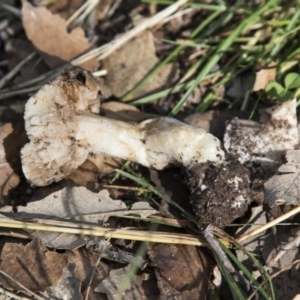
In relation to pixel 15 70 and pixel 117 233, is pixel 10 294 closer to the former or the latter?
pixel 117 233

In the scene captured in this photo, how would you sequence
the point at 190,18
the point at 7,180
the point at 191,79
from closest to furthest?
the point at 7,180 → the point at 191,79 → the point at 190,18

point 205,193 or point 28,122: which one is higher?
point 28,122

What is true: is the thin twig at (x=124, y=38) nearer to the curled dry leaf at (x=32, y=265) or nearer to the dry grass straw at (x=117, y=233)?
the dry grass straw at (x=117, y=233)

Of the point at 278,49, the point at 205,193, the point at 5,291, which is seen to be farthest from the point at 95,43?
the point at 5,291

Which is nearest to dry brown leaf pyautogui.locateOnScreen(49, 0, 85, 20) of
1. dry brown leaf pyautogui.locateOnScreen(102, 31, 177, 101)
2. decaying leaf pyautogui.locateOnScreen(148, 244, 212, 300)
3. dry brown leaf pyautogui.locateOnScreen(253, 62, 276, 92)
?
dry brown leaf pyautogui.locateOnScreen(102, 31, 177, 101)

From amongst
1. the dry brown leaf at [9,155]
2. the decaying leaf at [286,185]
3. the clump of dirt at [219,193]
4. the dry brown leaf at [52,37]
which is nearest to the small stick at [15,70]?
the dry brown leaf at [52,37]

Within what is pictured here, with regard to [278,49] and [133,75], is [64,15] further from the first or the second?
[278,49]

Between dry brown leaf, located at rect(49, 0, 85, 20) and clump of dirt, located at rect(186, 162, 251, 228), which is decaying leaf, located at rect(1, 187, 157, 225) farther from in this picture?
dry brown leaf, located at rect(49, 0, 85, 20)
